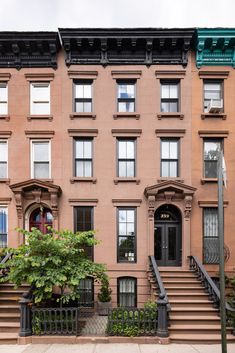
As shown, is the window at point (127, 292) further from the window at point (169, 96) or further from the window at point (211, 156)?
the window at point (169, 96)

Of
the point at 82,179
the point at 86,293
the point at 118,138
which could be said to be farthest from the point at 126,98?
the point at 86,293

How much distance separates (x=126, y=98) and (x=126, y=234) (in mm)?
6222

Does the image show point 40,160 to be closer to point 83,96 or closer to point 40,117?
point 40,117

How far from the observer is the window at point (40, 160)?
1277 centimetres

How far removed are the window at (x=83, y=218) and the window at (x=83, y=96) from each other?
14.8 ft

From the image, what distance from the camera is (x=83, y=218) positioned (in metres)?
12.6

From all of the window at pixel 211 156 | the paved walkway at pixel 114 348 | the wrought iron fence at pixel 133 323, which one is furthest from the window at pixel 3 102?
the wrought iron fence at pixel 133 323

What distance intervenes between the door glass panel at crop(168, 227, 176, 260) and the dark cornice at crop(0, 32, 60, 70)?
361 inches

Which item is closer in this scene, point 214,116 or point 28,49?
point 214,116

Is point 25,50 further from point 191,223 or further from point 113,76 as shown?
point 191,223

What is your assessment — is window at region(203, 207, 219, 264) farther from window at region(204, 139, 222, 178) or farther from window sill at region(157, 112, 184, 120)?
window sill at region(157, 112, 184, 120)

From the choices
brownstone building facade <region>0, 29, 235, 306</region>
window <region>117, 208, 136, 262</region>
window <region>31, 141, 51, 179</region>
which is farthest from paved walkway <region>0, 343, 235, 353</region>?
window <region>31, 141, 51, 179</region>

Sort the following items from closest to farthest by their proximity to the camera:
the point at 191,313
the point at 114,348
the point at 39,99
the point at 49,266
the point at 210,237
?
1. the point at 114,348
2. the point at 49,266
3. the point at 191,313
4. the point at 210,237
5. the point at 39,99

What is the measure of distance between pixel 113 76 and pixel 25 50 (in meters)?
4.21
